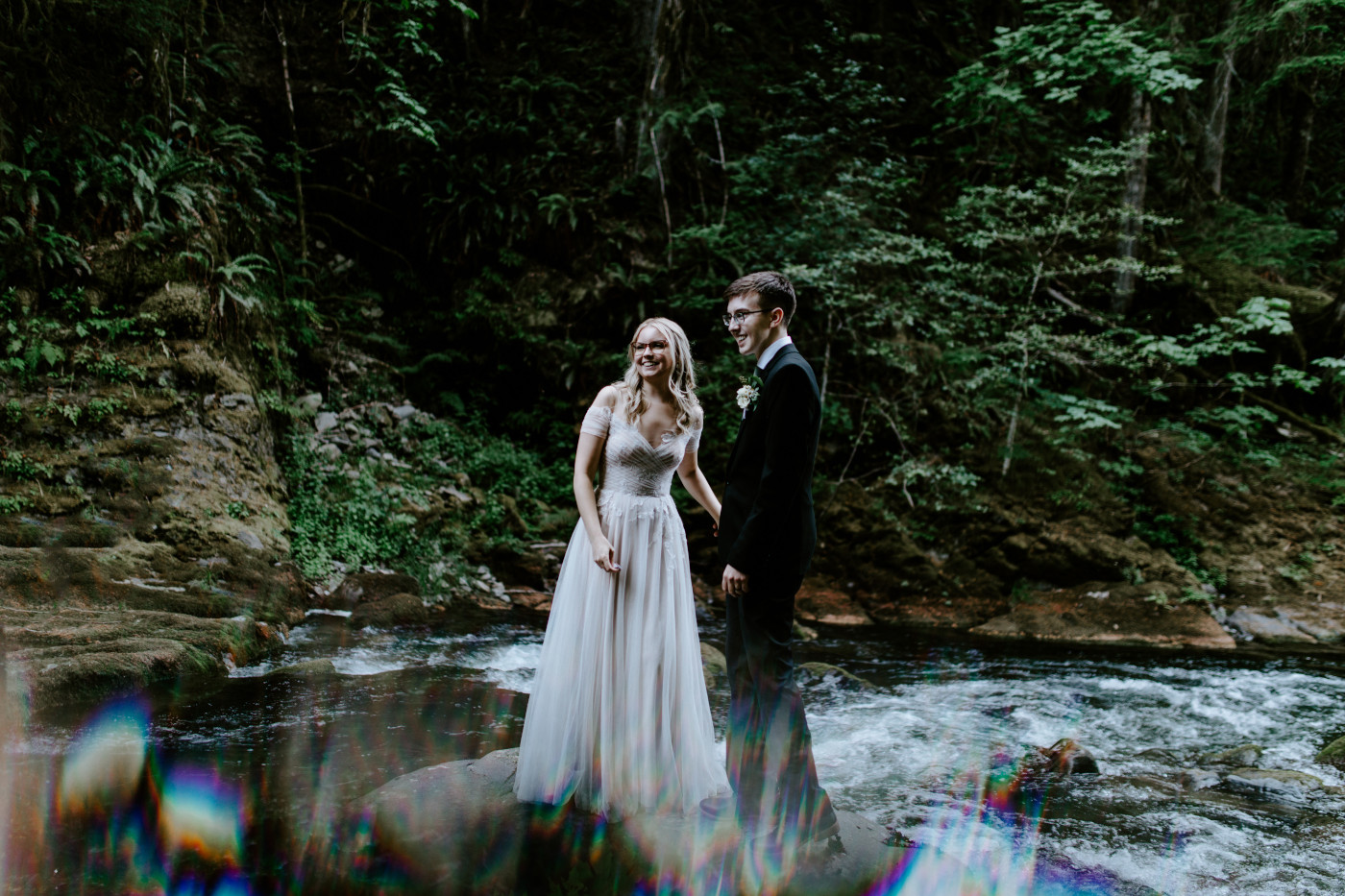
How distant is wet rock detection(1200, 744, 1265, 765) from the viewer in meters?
5.20

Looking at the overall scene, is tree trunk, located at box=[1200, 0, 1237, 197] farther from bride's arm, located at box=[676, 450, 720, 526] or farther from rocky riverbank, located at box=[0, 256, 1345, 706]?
bride's arm, located at box=[676, 450, 720, 526]

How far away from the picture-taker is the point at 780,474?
2.99 metres

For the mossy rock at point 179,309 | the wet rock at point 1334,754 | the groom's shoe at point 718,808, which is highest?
the mossy rock at point 179,309

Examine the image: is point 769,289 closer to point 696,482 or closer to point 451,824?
point 696,482

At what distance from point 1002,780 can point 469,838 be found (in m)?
3.41

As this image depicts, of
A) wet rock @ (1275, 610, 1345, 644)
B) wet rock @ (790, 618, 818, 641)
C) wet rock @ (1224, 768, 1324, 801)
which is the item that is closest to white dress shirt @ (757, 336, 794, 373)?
wet rock @ (1224, 768, 1324, 801)

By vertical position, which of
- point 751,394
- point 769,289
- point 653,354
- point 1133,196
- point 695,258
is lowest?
point 751,394

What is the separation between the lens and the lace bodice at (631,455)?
134 inches

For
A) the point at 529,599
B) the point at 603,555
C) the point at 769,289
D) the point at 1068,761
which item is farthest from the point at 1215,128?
the point at 603,555

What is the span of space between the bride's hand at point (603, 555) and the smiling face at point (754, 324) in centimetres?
100

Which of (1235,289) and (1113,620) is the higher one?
(1235,289)

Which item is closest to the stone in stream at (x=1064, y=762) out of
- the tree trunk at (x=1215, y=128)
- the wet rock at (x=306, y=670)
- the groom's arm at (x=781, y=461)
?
the groom's arm at (x=781, y=461)

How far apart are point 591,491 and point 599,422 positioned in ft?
1.04

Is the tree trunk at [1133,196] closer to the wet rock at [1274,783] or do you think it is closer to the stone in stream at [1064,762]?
the wet rock at [1274,783]
